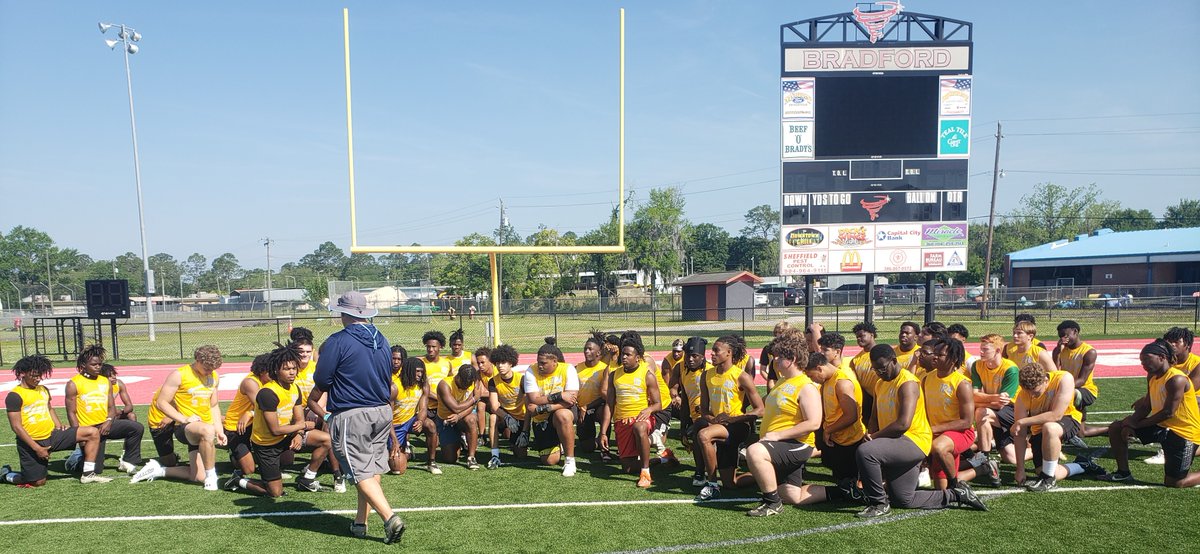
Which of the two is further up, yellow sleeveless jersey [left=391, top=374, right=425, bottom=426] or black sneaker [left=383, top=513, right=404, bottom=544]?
yellow sleeveless jersey [left=391, top=374, right=425, bottom=426]

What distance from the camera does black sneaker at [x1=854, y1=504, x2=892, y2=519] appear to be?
18.2 ft

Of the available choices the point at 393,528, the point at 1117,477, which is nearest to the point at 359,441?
the point at 393,528

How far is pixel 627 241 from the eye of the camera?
71750 millimetres

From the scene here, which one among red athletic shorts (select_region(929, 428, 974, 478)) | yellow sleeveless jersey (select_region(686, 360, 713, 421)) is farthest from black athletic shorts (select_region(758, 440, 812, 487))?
yellow sleeveless jersey (select_region(686, 360, 713, 421))

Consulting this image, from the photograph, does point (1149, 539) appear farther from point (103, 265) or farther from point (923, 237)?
point (103, 265)

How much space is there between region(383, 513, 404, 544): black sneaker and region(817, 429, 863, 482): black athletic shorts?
3607 mm

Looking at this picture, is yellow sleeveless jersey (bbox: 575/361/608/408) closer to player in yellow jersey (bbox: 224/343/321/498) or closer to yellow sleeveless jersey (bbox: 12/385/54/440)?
player in yellow jersey (bbox: 224/343/321/498)

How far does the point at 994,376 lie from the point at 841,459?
7.30 ft

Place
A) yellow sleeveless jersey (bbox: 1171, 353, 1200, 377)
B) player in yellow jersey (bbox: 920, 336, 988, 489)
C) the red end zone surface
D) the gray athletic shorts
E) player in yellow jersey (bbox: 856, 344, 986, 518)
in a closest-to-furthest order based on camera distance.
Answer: the gray athletic shorts < player in yellow jersey (bbox: 856, 344, 986, 518) < player in yellow jersey (bbox: 920, 336, 988, 489) < yellow sleeveless jersey (bbox: 1171, 353, 1200, 377) < the red end zone surface

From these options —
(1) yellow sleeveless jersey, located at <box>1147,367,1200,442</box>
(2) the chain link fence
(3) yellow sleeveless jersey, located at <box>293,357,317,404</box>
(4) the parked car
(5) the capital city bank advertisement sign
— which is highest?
(5) the capital city bank advertisement sign

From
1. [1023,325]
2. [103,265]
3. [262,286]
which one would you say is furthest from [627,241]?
[103,265]

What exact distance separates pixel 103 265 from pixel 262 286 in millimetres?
22487

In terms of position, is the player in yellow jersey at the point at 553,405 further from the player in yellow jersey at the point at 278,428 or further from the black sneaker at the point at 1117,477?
the black sneaker at the point at 1117,477

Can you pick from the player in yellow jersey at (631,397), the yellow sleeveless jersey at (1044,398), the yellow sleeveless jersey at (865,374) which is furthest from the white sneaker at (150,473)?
the yellow sleeveless jersey at (1044,398)
